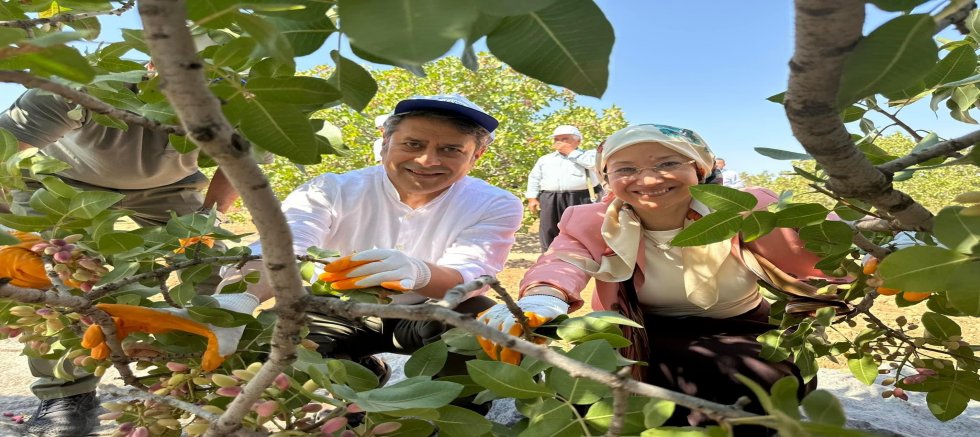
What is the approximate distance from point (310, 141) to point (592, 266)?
1.54 meters

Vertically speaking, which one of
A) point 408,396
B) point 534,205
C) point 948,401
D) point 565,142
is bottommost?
point 948,401

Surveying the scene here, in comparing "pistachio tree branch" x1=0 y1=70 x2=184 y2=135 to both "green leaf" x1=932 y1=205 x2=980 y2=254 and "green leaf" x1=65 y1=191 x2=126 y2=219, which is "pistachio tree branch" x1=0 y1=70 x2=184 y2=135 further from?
"green leaf" x1=932 y1=205 x2=980 y2=254

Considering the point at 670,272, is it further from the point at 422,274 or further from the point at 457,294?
the point at 457,294

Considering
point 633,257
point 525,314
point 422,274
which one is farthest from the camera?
point 633,257

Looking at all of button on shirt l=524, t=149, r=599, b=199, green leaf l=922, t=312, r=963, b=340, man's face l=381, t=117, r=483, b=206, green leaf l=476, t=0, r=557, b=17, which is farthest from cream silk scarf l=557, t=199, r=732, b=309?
button on shirt l=524, t=149, r=599, b=199

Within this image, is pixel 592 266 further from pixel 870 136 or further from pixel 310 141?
pixel 310 141

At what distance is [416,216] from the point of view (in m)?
2.38

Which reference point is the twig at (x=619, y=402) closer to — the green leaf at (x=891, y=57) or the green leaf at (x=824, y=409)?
the green leaf at (x=824, y=409)

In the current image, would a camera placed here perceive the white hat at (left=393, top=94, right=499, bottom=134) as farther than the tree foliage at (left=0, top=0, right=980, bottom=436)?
Yes

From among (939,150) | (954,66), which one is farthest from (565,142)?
(939,150)

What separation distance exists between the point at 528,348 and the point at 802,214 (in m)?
0.64

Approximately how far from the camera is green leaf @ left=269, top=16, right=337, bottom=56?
58 cm

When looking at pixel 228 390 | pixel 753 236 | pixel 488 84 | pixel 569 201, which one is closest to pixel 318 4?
pixel 228 390

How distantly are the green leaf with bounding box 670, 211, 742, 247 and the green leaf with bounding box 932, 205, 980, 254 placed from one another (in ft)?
1.07
